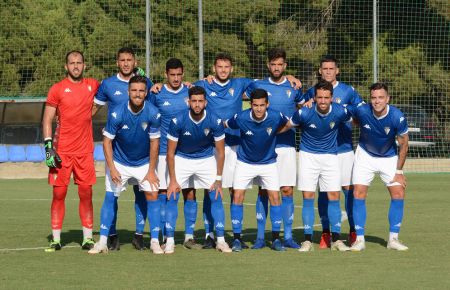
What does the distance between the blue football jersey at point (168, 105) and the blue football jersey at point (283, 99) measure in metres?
0.88

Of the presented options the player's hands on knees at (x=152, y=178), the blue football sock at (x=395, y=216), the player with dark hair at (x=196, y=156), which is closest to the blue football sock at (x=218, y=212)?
the player with dark hair at (x=196, y=156)

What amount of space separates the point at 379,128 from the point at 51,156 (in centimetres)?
356

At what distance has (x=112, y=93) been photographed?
444 inches

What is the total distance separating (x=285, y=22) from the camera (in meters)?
29.9

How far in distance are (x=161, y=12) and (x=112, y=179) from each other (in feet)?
55.1

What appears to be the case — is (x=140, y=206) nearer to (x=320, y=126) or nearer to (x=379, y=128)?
(x=320, y=126)

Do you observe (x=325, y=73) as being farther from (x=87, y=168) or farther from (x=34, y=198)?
(x=34, y=198)

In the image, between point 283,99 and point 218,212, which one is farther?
point 283,99

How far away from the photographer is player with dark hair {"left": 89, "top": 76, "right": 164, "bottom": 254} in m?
10.7

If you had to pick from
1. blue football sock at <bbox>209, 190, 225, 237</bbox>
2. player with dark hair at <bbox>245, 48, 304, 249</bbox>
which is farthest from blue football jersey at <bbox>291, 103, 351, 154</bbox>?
blue football sock at <bbox>209, 190, 225, 237</bbox>

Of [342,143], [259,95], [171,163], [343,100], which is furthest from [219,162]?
[343,100]

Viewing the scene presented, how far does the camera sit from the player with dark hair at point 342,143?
37.6 ft

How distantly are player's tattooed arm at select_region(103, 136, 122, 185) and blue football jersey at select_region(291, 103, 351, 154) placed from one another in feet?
6.55

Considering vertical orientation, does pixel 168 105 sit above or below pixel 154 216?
above
